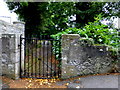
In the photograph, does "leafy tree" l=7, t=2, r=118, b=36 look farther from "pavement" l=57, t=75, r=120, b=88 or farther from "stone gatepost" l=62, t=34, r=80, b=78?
"pavement" l=57, t=75, r=120, b=88

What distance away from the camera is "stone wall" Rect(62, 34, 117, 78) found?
381 cm

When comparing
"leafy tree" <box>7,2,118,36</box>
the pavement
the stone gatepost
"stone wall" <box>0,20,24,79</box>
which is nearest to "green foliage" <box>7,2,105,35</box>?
"leafy tree" <box>7,2,118,36</box>

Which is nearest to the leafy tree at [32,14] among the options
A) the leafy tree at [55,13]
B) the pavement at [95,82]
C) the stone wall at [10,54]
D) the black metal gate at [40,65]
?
the leafy tree at [55,13]

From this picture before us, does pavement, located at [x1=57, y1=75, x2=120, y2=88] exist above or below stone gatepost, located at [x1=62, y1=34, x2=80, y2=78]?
below

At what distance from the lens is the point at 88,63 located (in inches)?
158

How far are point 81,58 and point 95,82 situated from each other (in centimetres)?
89

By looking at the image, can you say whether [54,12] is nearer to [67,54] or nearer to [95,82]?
[67,54]

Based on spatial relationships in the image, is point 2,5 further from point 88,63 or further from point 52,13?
point 88,63

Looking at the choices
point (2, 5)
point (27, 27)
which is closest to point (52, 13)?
point (27, 27)

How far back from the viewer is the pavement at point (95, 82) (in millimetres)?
3285

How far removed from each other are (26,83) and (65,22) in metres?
7.02

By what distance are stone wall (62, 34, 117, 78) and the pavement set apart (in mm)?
289

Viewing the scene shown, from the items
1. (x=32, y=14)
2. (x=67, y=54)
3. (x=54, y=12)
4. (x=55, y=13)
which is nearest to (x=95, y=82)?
(x=67, y=54)

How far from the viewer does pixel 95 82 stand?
11.4ft
